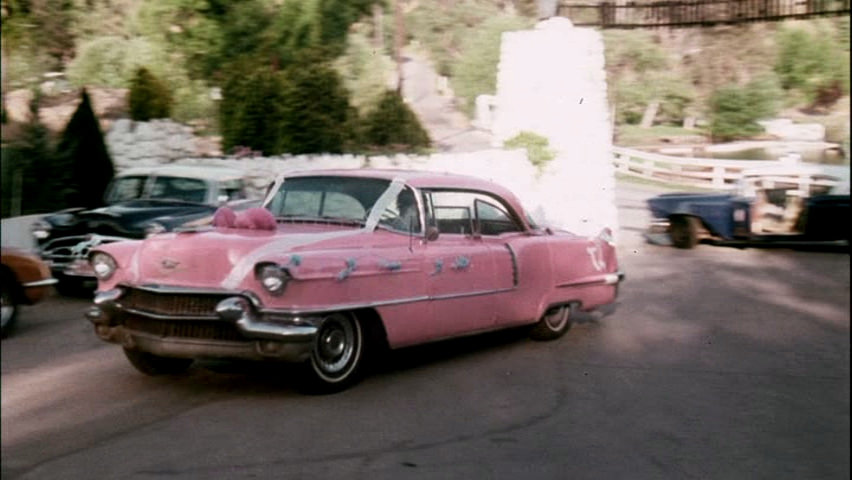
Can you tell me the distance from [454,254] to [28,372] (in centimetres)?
261

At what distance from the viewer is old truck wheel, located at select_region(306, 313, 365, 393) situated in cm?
465

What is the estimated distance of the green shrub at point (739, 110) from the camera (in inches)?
105

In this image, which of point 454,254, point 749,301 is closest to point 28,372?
point 749,301

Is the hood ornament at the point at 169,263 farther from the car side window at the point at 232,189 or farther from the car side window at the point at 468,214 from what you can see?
the car side window at the point at 468,214

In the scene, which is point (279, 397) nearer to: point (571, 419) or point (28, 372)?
point (571, 419)

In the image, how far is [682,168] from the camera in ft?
9.04

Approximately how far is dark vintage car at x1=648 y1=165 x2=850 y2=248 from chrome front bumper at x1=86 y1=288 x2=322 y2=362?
1818mm

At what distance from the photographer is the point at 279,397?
14.8 feet

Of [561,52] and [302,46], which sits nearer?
[561,52]

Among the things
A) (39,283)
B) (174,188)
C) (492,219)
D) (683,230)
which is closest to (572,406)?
(492,219)

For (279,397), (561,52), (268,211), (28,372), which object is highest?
(561,52)

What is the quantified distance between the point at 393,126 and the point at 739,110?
1.18 m

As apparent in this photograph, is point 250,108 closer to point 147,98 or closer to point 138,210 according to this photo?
point 147,98

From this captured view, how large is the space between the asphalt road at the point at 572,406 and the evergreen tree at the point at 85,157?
1.13 ft
